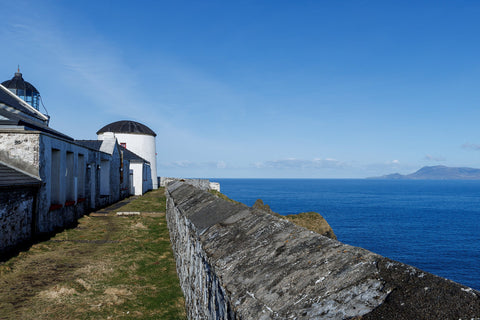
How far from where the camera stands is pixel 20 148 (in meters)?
10.5

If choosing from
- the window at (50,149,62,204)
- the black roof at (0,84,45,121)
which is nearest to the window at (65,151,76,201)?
the window at (50,149,62,204)

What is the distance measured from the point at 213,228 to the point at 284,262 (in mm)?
1430

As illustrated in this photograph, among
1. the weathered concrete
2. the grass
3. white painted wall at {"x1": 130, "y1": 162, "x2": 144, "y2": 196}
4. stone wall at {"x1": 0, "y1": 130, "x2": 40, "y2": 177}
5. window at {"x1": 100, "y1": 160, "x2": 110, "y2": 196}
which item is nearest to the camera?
the weathered concrete

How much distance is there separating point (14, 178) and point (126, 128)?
1249 inches

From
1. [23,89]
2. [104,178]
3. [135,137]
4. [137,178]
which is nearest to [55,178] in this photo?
[104,178]

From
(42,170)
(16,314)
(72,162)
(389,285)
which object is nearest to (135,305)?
(16,314)

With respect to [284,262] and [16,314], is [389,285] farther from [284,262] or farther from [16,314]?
[16,314]

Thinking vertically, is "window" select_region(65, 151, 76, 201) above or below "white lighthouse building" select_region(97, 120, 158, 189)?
below

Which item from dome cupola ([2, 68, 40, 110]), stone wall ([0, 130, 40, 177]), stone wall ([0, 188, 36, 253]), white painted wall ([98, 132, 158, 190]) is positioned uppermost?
dome cupola ([2, 68, 40, 110])

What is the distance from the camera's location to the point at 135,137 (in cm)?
3978

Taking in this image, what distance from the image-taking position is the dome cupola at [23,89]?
31.0 metres

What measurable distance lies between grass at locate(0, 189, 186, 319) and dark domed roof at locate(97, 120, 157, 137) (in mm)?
31106

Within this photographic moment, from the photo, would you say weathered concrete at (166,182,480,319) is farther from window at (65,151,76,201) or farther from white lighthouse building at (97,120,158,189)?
white lighthouse building at (97,120,158,189)

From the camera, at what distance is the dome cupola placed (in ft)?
102
